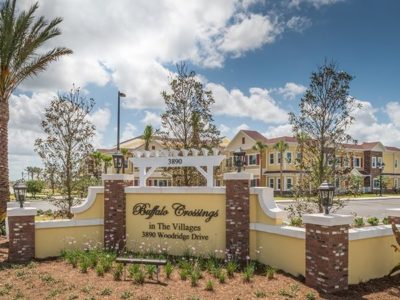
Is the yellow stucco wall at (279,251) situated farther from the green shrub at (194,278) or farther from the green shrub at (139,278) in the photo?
the green shrub at (139,278)

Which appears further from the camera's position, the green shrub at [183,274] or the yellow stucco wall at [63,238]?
the yellow stucco wall at [63,238]

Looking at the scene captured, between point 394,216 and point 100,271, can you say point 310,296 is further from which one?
point 100,271

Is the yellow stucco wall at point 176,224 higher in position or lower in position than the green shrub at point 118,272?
higher

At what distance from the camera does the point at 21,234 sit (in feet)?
39.6

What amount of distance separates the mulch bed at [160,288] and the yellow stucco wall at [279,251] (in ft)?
1.28

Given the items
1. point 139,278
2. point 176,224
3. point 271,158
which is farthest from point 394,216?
point 271,158

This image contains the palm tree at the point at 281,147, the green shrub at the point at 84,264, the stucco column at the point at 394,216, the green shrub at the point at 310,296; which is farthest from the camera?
the palm tree at the point at 281,147

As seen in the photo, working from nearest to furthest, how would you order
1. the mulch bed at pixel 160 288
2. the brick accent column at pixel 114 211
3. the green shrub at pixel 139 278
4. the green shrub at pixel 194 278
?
the mulch bed at pixel 160 288 → the green shrub at pixel 194 278 → the green shrub at pixel 139 278 → the brick accent column at pixel 114 211

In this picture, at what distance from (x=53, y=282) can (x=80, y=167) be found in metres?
8.28

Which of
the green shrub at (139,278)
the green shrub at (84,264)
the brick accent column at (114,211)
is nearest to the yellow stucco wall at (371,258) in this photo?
the green shrub at (139,278)

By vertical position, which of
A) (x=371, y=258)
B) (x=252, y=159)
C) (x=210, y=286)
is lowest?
(x=210, y=286)

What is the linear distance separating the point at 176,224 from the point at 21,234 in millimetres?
4869

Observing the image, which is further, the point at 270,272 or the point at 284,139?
the point at 284,139

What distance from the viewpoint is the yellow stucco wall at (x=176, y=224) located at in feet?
39.6
